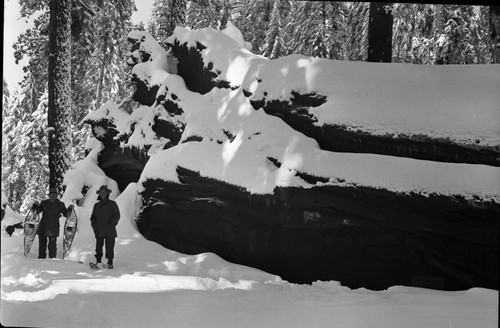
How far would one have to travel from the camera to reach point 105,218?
784cm

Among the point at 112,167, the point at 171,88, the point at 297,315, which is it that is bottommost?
the point at 297,315

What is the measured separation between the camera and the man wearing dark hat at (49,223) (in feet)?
24.6

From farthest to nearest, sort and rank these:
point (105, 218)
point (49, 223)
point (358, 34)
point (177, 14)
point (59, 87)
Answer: point (59, 87), point (177, 14), point (358, 34), point (105, 218), point (49, 223)

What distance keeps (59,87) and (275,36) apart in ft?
15.5

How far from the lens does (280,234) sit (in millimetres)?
7762

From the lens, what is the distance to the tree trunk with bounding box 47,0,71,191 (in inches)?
382

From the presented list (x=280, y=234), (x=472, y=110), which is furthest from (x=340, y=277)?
(x=472, y=110)

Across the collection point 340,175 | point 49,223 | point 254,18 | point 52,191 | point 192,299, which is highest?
point 254,18

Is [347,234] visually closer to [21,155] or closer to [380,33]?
[380,33]

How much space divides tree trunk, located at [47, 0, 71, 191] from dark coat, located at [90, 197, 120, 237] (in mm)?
1638

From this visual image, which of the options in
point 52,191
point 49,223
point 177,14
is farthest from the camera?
point 177,14

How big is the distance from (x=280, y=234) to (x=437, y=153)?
2.52 m

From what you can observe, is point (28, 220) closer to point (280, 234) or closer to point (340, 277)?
point (280, 234)

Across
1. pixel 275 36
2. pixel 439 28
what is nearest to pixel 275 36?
pixel 275 36
